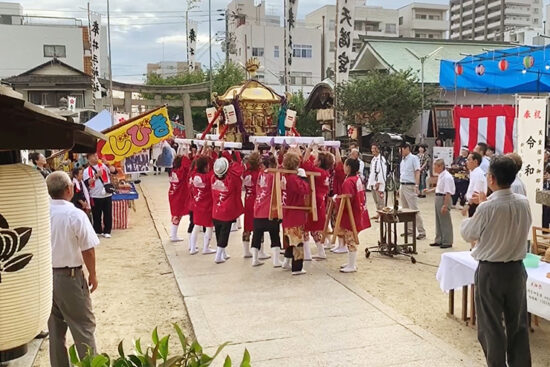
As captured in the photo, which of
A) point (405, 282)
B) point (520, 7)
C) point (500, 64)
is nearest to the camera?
point (405, 282)

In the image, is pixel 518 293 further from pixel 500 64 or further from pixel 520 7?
pixel 520 7

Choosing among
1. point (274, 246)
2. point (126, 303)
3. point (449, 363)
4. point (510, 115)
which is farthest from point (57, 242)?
point (510, 115)

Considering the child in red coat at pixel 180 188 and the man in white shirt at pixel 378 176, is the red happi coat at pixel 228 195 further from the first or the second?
the man in white shirt at pixel 378 176

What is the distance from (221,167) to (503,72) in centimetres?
1092

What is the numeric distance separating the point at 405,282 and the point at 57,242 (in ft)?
16.7

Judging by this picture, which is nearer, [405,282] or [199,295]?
[199,295]

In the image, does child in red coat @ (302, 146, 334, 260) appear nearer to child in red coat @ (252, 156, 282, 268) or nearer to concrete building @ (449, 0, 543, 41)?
child in red coat @ (252, 156, 282, 268)

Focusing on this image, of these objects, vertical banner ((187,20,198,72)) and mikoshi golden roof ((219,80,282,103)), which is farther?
vertical banner ((187,20,198,72))

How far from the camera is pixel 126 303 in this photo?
6965 mm

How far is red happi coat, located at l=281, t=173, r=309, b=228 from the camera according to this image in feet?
26.1

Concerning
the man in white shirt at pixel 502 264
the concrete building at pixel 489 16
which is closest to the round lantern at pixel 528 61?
the man in white shirt at pixel 502 264

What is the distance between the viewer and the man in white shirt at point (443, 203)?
31.5ft

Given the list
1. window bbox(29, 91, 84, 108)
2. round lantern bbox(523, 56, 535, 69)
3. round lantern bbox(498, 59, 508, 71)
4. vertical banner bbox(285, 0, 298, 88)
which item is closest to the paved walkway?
round lantern bbox(523, 56, 535, 69)

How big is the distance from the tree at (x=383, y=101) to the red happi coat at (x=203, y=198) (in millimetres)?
10474
